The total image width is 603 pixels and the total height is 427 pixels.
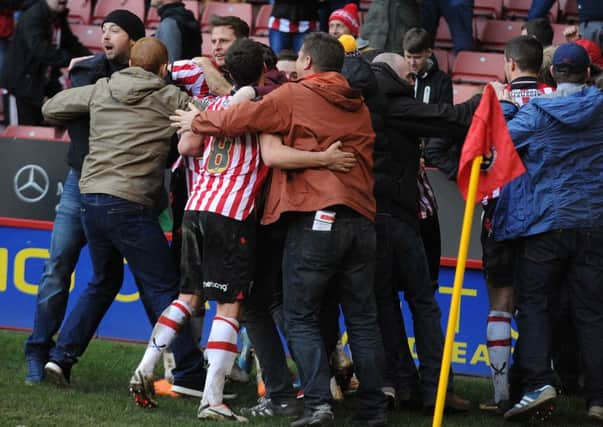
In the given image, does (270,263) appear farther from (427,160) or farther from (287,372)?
(427,160)

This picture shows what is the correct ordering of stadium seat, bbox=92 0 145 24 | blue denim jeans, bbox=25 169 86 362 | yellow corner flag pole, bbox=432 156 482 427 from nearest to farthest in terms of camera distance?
yellow corner flag pole, bbox=432 156 482 427, blue denim jeans, bbox=25 169 86 362, stadium seat, bbox=92 0 145 24

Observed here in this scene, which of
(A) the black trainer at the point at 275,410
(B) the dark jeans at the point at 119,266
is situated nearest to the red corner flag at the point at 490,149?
(A) the black trainer at the point at 275,410

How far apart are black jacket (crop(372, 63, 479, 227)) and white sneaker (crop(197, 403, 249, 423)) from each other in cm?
133

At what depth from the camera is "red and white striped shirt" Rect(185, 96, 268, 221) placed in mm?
6164

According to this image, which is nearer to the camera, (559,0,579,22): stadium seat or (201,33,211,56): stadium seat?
(559,0,579,22): stadium seat

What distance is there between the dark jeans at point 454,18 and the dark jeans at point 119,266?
190 inches

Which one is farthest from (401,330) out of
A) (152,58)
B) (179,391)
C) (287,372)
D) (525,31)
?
(525,31)

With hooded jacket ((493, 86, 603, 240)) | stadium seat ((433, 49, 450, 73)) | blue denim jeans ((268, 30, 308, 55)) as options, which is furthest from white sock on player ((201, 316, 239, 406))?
stadium seat ((433, 49, 450, 73))

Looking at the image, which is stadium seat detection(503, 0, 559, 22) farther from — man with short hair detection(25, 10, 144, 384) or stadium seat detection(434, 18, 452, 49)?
man with short hair detection(25, 10, 144, 384)

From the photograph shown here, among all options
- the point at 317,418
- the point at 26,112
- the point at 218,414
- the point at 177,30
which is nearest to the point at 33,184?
the point at 177,30

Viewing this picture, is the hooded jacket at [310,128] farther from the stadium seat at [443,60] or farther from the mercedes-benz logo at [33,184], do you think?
the stadium seat at [443,60]

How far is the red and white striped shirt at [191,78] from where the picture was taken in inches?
277

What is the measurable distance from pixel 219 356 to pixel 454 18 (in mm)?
5730

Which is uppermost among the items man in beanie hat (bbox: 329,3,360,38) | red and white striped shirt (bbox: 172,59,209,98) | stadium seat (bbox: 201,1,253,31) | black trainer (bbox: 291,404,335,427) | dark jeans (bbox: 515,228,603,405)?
stadium seat (bbox: 201,1,253,31)
